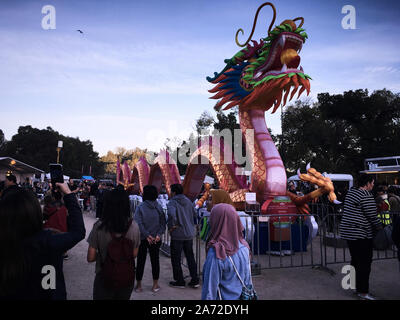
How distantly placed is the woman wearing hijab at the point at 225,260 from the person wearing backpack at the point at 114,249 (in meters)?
0.67

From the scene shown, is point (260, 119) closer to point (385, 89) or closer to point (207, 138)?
point (207, 138)

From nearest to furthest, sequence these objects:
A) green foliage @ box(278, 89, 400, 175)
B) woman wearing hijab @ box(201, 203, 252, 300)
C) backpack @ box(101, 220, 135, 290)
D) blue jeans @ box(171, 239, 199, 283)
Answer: woman wearing hijab @ box(201, 203, 252, 300) → backpack @ box(101, 220, 135, 290) → blue jeans @ box(171, 239, 199, 283) → green foliage @ box(278, 89, 400, 175)

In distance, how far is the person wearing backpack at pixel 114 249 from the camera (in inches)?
99.3

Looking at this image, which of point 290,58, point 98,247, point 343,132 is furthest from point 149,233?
point 343,132

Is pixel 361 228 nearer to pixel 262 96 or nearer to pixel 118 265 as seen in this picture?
pixel 118 265

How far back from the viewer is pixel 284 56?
294 inches

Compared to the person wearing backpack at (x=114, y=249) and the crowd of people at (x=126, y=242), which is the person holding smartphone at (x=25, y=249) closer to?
the crowd of people at (x=126, y=242)

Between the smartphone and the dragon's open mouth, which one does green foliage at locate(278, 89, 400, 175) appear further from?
the smartphone

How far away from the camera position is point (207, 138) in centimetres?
971

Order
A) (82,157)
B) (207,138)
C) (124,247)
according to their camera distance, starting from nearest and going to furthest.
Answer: (124,247)
(207,138)
(82,157)

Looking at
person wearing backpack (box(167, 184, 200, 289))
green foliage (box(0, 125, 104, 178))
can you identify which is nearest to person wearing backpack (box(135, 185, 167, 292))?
person wearing backpack (box(167, 184, 200, 289))

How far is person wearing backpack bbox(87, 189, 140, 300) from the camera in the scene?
2523 millimetres
